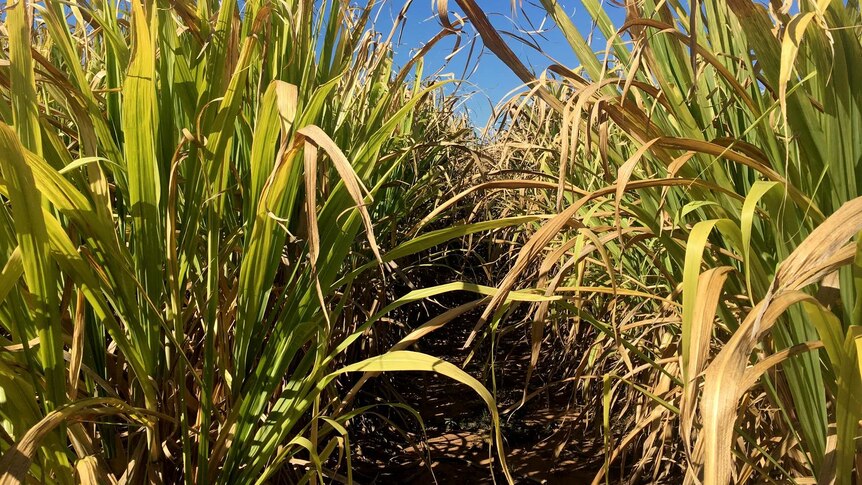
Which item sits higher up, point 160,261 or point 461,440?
point 160,261

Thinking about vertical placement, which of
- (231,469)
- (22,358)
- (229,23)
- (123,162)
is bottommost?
(231,469)

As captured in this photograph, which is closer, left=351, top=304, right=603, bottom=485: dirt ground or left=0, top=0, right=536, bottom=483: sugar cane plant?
left=0, top=0, right=536, bottom=483: sugar cane plant

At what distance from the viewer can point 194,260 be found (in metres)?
1.00

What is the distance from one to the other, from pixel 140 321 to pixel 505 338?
2324 mm

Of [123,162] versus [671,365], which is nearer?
[123,162]

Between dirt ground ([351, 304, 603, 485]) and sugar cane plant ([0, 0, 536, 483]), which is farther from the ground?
sugar cane plant ([0, 0, 536, 483])

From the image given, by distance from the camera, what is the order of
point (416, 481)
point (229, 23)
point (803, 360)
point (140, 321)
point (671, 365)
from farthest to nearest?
point (416, 481) < point (671, 365) < point (229, 23) < point (140, 321) < point (803, 360)

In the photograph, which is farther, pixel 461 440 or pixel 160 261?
pixel 461 440

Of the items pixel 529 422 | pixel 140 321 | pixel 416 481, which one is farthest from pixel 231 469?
pixel 529 422

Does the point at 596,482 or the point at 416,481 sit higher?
the point at 596,482

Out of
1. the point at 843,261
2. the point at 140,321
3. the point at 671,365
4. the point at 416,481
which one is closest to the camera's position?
the point at 843,261

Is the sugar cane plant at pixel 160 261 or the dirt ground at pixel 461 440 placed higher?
the sugar cane plant at pixel 160 261

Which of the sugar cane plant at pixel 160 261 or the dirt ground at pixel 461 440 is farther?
the dirt ground at pixel 461 440

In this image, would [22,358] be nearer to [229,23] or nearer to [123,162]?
[123,162]
